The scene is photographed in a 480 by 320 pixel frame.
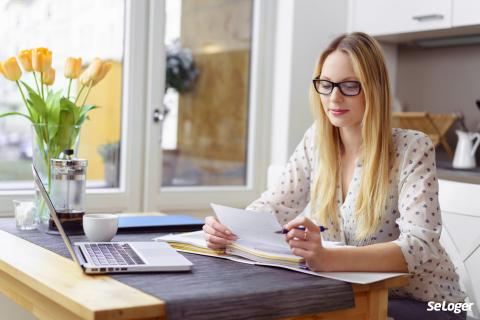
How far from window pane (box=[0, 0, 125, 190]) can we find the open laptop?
1429 millimetres

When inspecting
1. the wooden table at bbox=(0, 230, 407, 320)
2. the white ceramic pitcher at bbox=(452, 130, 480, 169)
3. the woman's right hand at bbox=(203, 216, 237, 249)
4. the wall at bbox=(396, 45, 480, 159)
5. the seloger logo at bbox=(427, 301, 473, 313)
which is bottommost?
the seloger logo at bbox=(427, 301, 473, 313)

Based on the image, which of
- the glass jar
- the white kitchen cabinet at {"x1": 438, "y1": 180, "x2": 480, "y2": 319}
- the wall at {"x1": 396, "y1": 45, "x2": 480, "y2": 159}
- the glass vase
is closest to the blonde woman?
the glass jar

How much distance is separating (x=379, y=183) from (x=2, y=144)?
1.79m

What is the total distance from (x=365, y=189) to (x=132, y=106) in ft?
5.29

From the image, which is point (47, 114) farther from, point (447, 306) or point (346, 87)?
point (447, 306)

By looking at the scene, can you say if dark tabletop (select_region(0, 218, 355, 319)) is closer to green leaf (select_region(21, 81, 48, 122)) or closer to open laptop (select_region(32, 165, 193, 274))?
open laptop (select_region(32, 165, 193, 274))

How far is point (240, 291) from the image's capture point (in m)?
1.33

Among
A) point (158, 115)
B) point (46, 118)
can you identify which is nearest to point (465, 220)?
point (158, 115)

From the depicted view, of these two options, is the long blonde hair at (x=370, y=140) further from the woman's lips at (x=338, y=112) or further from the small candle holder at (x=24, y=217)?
the small candle holder at (x=24, y=217)

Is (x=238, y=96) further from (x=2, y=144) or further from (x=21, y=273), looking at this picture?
(x=21, y=273)

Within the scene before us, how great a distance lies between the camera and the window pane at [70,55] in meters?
2.99

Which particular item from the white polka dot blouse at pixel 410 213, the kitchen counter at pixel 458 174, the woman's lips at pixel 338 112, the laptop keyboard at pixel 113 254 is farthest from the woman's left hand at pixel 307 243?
the kitchen counter at pixel 458 174

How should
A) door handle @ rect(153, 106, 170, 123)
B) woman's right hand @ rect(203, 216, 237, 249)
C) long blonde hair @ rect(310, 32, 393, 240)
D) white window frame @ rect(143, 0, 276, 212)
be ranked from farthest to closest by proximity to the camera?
white window frame @ rect(143, 0, 276, 212) < door handle @ rect(153, 106, 170, 123) < long blonde hair @ rect(310, 32, 393, 240) < woman's right hand @ rect(203, 216, 237, 249)

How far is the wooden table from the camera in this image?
3.92 ft
